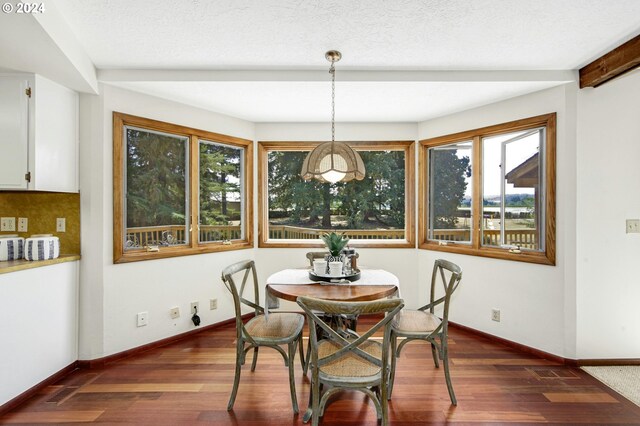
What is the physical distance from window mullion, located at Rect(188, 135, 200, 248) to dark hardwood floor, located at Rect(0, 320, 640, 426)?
1.18 meters

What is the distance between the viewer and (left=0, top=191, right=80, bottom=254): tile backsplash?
2561 millimetres

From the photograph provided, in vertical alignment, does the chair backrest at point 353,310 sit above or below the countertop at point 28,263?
below

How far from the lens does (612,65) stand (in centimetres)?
231

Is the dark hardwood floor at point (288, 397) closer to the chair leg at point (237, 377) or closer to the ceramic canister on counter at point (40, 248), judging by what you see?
the chair leg at point (237, 377)

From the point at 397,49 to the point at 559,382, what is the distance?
2825mm

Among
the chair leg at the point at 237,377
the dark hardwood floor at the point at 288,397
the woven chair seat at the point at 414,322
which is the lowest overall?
the dark hardwood floor at the point at 288,397

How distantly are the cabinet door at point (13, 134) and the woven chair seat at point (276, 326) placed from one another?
6.47ft

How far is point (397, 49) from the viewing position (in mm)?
2309

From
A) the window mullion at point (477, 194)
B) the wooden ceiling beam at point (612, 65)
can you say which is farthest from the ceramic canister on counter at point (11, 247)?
the wooden ceiling beam at point (612, 65)

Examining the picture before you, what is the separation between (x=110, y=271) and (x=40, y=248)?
520 mm

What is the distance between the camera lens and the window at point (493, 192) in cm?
288

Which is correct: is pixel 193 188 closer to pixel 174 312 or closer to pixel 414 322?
pixel 174 312

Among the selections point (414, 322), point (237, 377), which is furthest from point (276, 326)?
point (414, 322)

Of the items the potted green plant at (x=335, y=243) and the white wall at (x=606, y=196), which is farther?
the white wall at (x=606, y=196)
